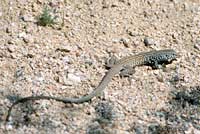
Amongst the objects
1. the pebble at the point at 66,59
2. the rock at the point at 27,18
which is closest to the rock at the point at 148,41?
the pebble at the point at 66,59

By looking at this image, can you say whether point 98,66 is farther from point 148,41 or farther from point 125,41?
point 148,41

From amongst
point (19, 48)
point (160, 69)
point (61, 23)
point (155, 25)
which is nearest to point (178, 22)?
point (155, 25)

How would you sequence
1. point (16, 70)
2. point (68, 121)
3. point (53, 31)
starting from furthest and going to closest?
point (53, 31)
point (16, 70)
point (68, 121)

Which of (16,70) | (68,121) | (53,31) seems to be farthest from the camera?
(53,31)

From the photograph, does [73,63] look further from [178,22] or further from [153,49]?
[178,22]

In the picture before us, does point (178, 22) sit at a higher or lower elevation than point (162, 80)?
higher

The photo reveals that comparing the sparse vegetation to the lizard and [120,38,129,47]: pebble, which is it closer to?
the lizard

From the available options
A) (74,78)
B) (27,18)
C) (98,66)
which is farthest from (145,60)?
(27,18)

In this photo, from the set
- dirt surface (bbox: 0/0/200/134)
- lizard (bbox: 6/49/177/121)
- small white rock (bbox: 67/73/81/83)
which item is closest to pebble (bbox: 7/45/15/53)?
dirt surface (bbox: 0/0/200/134)

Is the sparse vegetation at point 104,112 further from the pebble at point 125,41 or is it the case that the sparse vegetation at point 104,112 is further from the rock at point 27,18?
the rock at point 27,18
